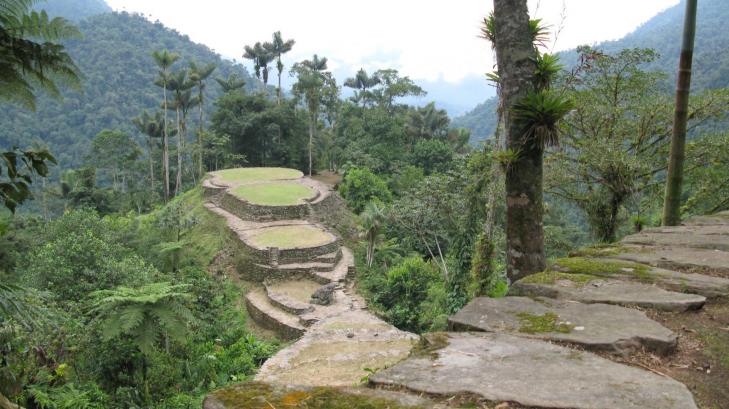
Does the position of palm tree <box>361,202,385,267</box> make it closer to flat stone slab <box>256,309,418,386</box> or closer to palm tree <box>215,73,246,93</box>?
flat stone slab <box>256,309,418,386</box>

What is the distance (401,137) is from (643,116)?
2302 centimetres

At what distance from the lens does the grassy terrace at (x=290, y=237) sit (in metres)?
16.4

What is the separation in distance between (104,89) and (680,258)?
2308 inches

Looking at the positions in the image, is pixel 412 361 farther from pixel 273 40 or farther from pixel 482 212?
pixel 273 40

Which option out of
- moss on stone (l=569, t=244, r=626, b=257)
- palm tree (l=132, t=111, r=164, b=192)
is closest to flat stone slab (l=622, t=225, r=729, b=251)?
moss on stone (l=569, t=244, r=626, b=257)

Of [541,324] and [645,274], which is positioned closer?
[541,324]

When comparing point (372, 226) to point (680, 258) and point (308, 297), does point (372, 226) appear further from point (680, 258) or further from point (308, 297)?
point (680, 258)

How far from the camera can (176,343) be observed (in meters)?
10.4

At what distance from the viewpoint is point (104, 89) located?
52.5 meters

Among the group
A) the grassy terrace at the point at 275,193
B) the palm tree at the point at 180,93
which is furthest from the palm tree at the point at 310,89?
the grassy terrace at the point at 275,193

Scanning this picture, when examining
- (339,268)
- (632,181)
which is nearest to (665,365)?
(632,181)

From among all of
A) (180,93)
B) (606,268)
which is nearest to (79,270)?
(606,268)

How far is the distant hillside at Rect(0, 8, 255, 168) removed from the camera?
4303cm

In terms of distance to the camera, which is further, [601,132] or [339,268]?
[339,268]
